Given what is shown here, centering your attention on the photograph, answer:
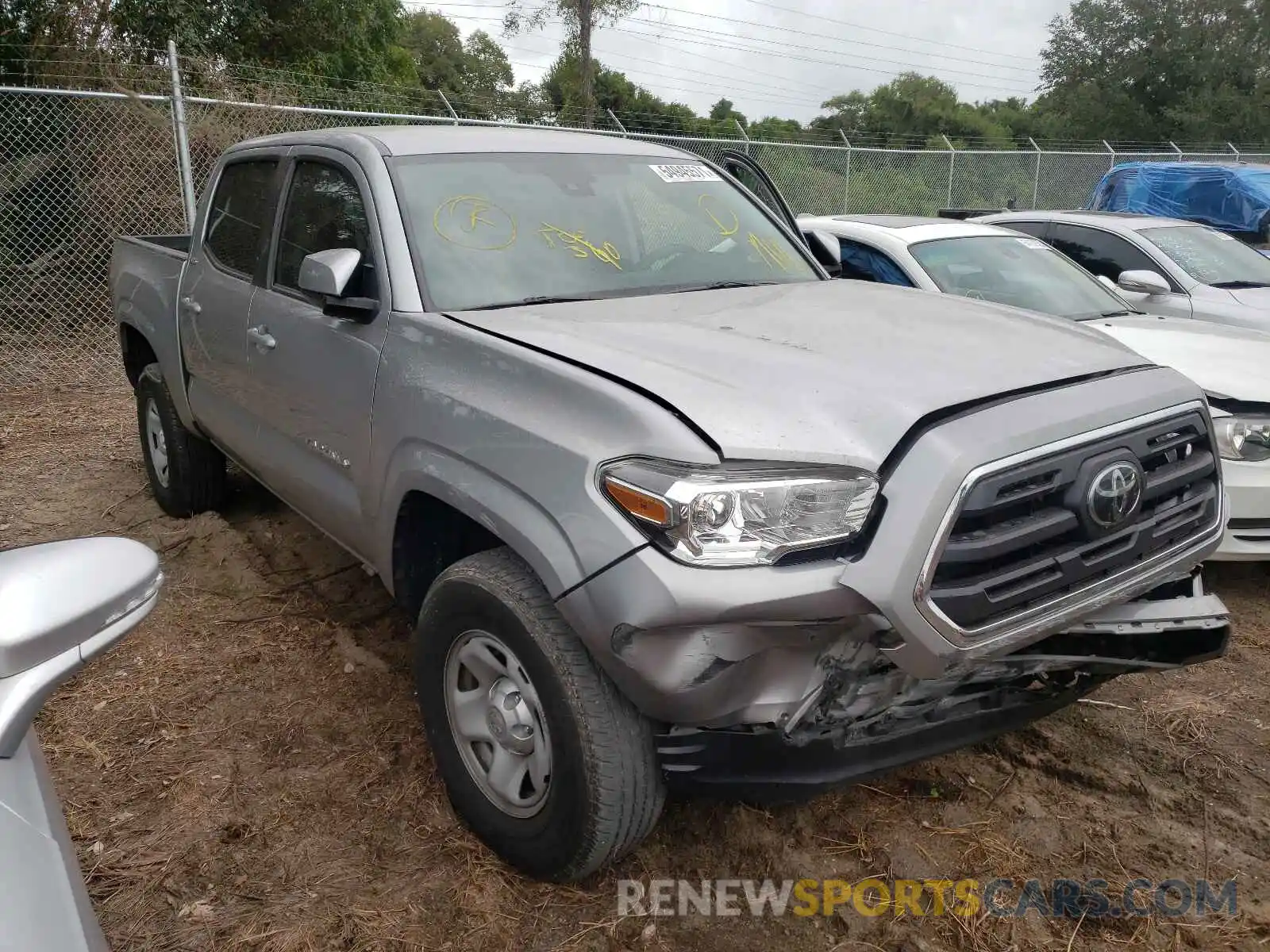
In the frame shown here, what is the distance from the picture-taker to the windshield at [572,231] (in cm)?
292

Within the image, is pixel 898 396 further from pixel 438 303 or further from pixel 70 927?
pixel 70 927

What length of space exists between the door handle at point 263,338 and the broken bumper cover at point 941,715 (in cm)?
212

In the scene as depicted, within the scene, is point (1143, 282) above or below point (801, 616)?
above

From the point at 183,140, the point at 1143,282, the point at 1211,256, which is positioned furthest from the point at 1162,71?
the point at 183,140

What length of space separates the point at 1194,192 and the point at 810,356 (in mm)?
11446

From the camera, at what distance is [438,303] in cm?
279

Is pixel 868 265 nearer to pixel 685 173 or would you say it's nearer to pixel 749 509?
pixel 685 173

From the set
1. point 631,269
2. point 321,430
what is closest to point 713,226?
point 631,269

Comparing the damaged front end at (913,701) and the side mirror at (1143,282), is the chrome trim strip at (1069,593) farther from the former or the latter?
the side mirror at (1143,282)

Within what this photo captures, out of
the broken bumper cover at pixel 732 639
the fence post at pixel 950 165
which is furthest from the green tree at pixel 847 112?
the broken bumper cover at pixel 732 639

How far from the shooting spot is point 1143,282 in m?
5.84

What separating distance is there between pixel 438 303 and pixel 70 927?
6.28 feet

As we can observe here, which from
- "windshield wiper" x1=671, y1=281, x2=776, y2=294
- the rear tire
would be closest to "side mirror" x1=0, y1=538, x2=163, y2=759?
"windshield wiper" x1=671, y1=281, x2=776, y2=294

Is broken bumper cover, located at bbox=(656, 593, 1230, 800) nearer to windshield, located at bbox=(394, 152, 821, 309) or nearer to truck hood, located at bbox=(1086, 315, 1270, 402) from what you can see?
windshield, located at bbox=(394, 152, 821, 309)
